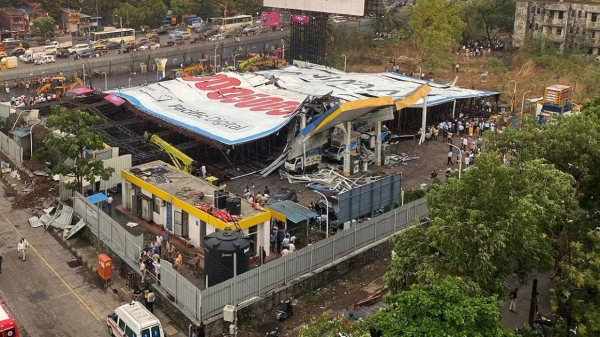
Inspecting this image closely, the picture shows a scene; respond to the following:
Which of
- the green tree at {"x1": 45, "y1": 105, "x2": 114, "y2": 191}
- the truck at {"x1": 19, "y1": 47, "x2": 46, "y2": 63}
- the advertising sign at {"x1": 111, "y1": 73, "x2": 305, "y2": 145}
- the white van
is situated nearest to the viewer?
the white van

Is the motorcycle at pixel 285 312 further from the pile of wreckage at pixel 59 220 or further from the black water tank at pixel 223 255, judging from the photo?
the pile of wreckage at pixel 59 220

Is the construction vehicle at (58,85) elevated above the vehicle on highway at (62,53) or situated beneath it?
situated beneath

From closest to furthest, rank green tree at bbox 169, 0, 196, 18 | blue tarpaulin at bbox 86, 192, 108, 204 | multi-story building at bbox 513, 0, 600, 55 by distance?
blue tarpaulin at bbox 86, 192, 108, 204, multi-story building at bbox 513, 0, 600, 55, green tree at bbox 169, 0, 196, 18

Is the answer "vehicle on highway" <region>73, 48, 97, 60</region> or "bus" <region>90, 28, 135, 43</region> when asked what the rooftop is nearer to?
"vehicle on highway" <region>73, 48, 97, 60</region>

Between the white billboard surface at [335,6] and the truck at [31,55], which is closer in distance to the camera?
the white billboard surface at [335,6]

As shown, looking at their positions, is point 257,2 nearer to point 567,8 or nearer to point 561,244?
point 567,8

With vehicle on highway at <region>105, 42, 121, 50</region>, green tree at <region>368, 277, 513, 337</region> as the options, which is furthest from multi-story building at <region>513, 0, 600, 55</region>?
green tree at <region>368, 277, 513, 337</region>

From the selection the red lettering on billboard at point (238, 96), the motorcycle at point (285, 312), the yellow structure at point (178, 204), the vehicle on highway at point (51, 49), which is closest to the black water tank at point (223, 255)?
the motorcycle at point (285, 312)

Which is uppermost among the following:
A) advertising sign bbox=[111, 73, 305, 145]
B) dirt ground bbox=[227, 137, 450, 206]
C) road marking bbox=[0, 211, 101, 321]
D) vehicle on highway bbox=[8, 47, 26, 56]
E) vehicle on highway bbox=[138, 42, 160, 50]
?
advertising sign bbox=[111, 73, 305, 145]
